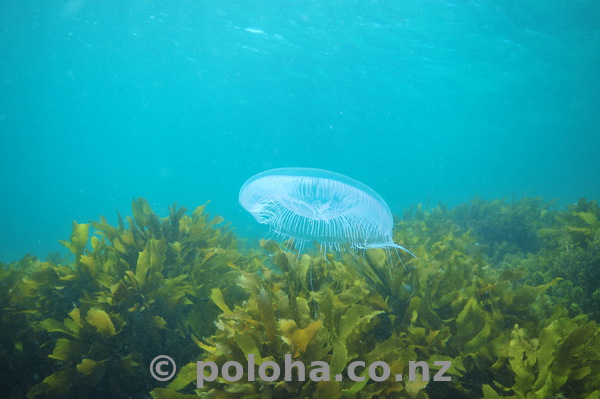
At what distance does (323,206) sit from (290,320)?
3.64 feet

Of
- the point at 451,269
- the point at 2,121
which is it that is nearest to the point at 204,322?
the point at 451,269

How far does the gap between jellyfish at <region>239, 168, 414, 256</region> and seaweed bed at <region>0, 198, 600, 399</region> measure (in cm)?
33

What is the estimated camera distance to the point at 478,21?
654 inches

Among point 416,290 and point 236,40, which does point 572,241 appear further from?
point 236,40

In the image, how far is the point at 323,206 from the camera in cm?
267

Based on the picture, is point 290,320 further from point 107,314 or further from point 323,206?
point 107,314

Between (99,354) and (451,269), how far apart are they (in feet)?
11.0

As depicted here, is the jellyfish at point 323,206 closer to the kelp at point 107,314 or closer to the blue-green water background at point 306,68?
the kelp at point 107,314

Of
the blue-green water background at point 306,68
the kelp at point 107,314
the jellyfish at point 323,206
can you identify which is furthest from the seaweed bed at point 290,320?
the blue-green water background at point 306,68

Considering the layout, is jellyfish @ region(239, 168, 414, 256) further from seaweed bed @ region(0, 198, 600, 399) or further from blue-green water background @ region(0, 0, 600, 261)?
blue-green water background @ region(0, 0, 600, 261)

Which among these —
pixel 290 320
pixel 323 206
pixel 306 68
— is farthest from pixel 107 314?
pixel 306 68

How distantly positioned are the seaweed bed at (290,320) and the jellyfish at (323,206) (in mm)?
329

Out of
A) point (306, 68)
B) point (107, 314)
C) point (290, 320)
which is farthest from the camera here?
point (306, 68)

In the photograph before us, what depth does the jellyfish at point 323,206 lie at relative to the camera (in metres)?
2.45
